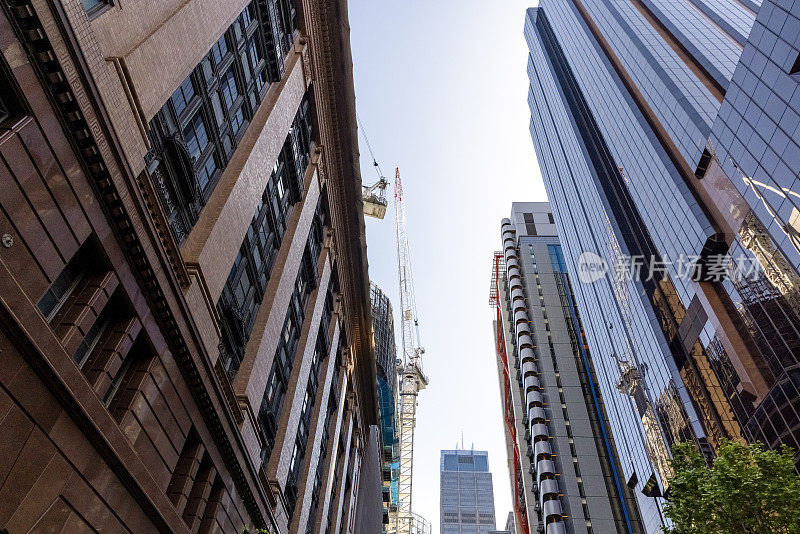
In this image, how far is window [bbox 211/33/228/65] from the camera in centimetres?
2253

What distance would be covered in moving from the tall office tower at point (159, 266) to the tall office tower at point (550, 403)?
60.4 meters

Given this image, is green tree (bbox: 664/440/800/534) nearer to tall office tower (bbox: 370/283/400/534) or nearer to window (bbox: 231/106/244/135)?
window (bbox: 231/106/244/135)

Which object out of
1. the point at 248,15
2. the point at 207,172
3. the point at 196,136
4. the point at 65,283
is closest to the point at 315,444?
the point at 207,172

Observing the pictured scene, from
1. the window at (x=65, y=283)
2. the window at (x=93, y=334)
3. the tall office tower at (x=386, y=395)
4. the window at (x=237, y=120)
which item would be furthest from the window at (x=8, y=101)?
the tall office tower at (x=386, y=395)

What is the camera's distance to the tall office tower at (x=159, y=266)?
10.8 meters

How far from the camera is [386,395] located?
277ft

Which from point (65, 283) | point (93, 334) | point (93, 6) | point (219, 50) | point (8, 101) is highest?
point (219, 50)

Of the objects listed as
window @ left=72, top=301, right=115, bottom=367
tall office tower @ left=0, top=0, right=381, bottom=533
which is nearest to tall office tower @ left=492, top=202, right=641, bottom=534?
tall office tower @ left=0, top=0, right=381, bottom=533

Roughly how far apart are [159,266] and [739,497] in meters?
19.1

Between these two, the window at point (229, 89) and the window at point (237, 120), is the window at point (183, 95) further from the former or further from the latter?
→ the window at point (237, 120)

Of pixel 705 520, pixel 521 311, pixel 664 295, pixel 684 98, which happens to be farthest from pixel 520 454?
pixel 705 520

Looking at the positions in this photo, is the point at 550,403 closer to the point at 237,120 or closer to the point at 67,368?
the point at 237,120

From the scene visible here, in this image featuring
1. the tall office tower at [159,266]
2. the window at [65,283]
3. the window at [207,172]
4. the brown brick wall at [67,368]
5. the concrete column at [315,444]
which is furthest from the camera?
the concrete column at [315,444]

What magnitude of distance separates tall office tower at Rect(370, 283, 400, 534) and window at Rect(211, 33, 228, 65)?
61.3 meters
